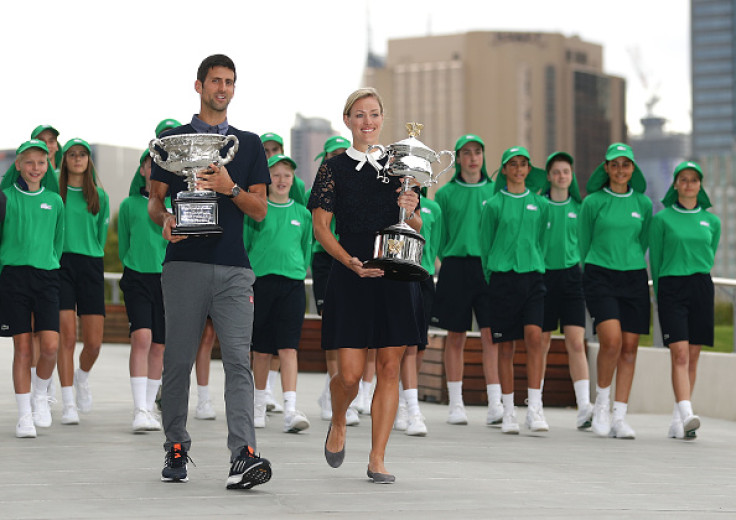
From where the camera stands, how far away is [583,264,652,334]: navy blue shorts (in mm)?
10049

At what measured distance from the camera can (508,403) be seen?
1014 cm

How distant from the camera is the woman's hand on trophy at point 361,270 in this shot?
6711 mm

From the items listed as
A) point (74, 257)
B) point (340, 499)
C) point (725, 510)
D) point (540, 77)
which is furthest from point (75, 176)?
point (540, 77)

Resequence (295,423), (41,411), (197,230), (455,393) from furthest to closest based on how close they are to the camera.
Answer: (455,393) → (41,411) → (295,423) → (197,230)

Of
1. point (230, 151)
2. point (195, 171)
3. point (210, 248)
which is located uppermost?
point (230, 151)

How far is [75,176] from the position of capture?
32.6ft

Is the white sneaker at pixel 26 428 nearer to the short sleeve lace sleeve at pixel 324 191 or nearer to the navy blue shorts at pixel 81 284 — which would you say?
the navy blue shorts at pixel 81 284

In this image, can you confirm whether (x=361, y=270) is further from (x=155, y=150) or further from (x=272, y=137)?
(x=272, y=137)

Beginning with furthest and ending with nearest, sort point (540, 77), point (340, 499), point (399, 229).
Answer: point (540, 77), point (399, 229), point (340, 499)

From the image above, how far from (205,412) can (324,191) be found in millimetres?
3974

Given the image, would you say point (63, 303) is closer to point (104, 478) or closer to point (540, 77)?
point (104, 478)

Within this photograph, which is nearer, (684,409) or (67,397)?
(67,397)

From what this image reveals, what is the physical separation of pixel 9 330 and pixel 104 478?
102 inches

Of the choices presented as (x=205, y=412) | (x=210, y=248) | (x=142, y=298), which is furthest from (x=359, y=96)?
(x=205, y=412)
